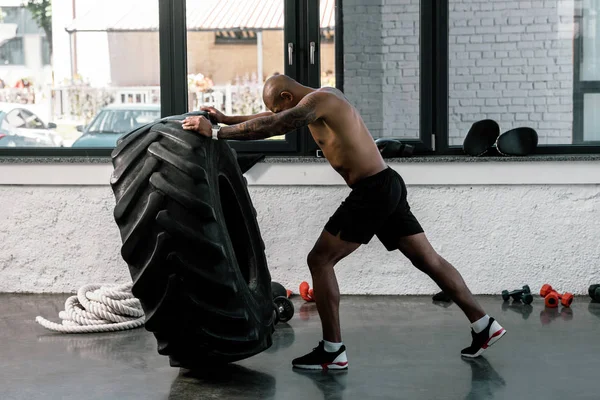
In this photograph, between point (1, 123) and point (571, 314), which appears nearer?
point (571, 314)

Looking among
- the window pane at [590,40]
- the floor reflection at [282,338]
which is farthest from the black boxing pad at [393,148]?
the floor reflection at [282,338]

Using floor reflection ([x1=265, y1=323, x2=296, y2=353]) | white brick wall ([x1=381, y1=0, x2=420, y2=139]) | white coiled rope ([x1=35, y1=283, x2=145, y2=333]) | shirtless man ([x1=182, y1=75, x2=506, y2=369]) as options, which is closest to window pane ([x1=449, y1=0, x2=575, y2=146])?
white brick wall ([x1=381, y1=0, x2=420, y2=139])

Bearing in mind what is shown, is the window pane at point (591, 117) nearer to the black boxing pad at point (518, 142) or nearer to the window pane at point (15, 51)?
the black boxing pad at point (518, 142)

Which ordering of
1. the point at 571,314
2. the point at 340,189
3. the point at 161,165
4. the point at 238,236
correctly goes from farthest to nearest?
the point at 340,189
the point at 571,314
the point at 238,236
the point at 161,165

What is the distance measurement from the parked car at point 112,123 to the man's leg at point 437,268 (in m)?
2.66

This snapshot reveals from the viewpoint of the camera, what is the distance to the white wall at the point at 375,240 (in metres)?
5.89

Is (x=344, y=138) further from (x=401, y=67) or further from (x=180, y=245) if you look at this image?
(x=401, y=67)

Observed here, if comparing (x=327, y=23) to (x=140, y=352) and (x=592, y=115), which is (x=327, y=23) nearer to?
(x=592, y=115)

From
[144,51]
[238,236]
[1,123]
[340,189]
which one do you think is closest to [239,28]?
[144,51]

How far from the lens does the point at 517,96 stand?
6.05 meters

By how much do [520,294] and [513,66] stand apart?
155 centimetres

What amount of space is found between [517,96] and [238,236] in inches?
108

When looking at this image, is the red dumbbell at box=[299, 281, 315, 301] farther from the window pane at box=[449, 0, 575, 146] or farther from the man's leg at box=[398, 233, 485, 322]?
the man's leg at box=[398, 233, 485, 322]

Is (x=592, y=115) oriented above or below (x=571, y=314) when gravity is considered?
above
